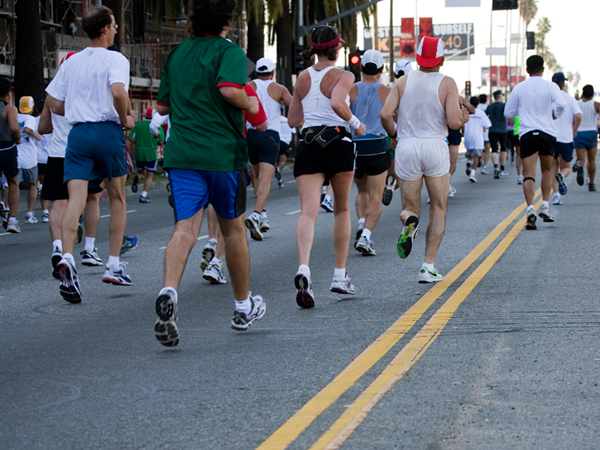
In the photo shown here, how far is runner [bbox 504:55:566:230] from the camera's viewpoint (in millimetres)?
11727

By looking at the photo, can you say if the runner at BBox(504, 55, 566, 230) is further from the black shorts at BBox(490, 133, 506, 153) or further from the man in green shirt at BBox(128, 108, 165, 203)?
the black shorts at BBox(490, 133, 506, 153)

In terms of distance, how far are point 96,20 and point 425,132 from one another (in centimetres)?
264

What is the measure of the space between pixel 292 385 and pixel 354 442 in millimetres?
903

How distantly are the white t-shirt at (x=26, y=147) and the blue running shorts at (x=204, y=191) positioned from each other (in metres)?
9.99

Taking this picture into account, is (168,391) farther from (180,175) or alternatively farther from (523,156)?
(523,156)

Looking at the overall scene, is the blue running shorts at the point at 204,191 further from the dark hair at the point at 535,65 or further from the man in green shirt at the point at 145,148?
the man in green shirt at the point at 145,148

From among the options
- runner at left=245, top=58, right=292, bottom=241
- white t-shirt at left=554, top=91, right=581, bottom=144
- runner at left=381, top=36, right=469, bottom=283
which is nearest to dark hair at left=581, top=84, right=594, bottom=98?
white t-shirt at left=554, top=91, right=581, bottom=144

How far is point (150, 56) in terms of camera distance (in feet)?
135

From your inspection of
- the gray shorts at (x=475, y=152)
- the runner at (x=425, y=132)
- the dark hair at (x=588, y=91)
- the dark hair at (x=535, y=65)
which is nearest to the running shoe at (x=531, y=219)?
the dark hair at (x=535, y=65)

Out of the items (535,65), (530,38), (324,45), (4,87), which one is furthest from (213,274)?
(530,38)

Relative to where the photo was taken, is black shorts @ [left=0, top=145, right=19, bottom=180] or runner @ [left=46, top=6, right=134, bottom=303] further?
black shorts @ [left=0, top=145, right=19, bottom=180]

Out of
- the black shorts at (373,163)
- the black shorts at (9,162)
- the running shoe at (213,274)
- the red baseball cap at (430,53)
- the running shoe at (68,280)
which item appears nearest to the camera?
the running shoe at (68,280)

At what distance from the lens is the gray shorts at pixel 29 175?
49.4 ft

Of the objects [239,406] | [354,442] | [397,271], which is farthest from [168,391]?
[397,271]
